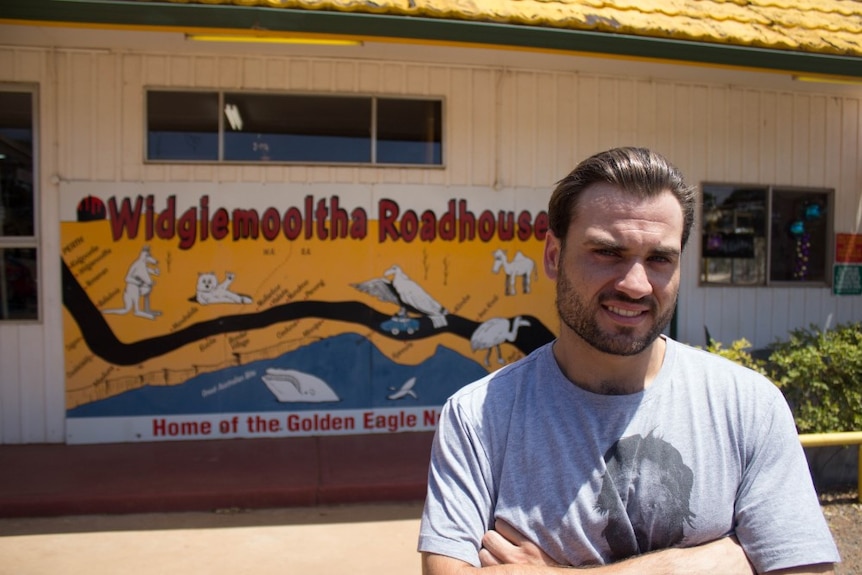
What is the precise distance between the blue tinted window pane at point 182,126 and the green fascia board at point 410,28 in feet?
5.22

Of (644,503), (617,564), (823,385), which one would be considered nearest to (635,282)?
(644,503)

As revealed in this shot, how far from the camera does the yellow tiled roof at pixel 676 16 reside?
5.28 metres

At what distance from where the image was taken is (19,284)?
648 cm

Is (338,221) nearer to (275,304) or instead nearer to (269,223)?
(269,223)

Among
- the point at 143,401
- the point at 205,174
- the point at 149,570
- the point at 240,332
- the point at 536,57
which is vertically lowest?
the point at 149,570

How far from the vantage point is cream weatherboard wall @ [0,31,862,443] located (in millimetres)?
6426

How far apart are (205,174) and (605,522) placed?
5762mm

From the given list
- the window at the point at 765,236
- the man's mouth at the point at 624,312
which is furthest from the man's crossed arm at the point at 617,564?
the window at the point at 765,236

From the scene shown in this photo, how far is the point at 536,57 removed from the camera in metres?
6.70

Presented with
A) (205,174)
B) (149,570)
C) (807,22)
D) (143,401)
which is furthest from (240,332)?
(807,22)

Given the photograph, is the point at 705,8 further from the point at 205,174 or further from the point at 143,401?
the point at 143,401

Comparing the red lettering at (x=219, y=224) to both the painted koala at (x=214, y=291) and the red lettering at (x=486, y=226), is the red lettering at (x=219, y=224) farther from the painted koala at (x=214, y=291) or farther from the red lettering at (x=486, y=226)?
the red lettering at (x=486, y=226)

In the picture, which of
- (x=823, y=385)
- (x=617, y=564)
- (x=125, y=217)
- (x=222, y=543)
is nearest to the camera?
(x=617, y=564)

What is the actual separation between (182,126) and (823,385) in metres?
6.14
